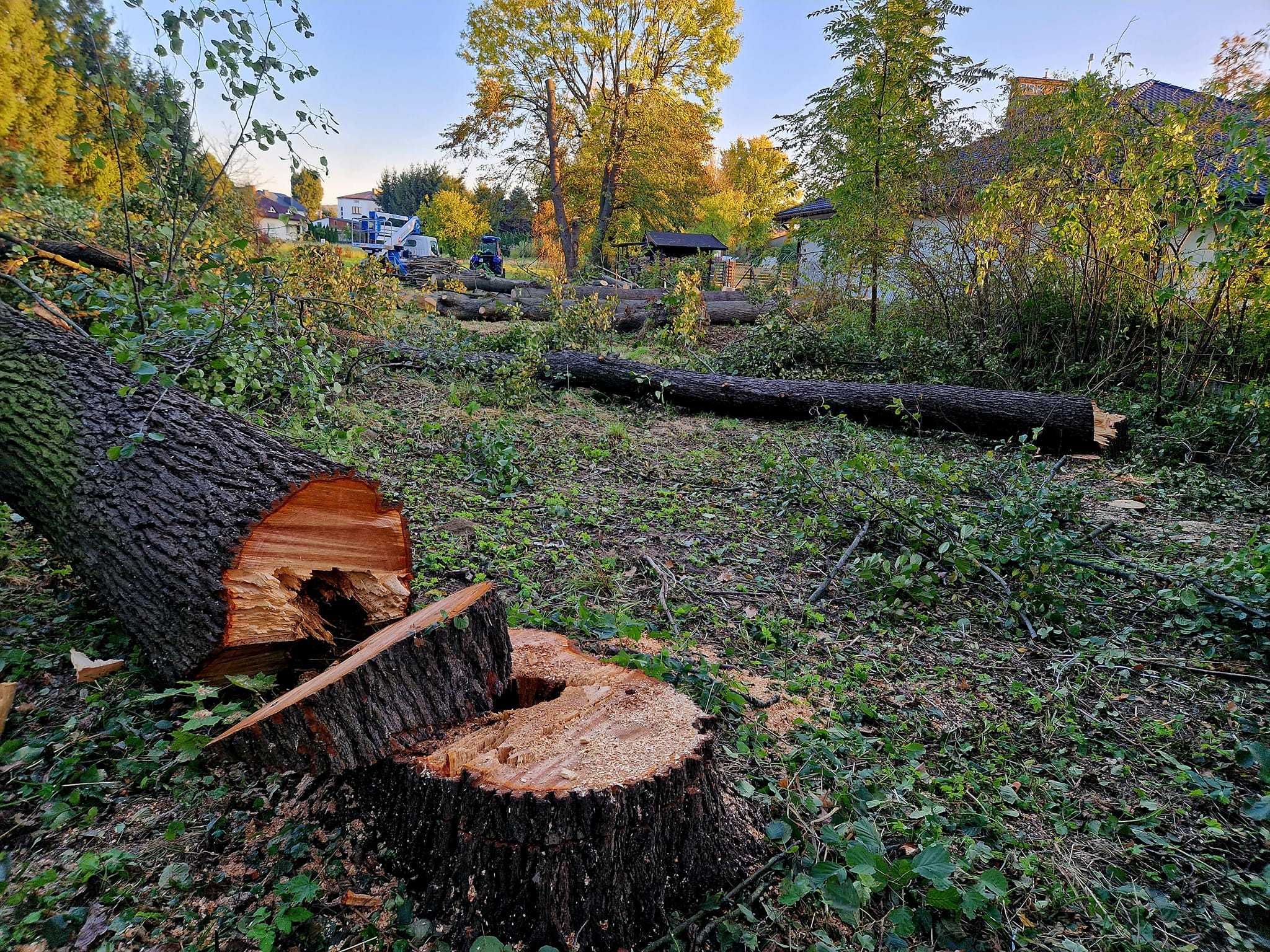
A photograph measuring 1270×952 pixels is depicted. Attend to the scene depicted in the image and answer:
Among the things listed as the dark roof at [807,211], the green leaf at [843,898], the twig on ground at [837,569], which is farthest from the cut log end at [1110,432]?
the dark roof at [807,211]

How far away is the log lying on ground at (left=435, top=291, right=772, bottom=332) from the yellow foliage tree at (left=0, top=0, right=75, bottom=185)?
6.14 meters

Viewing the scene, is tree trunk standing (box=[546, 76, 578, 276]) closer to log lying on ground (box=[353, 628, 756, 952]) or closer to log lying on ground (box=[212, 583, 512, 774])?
log lying on ground (box=[212, 583, 512, 774])

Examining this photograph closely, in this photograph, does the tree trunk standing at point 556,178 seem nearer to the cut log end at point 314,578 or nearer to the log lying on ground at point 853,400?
the log lying on ground at point 853,400

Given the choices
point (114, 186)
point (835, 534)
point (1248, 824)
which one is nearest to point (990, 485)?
point (835, 534)

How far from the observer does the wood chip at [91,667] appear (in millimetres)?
2143

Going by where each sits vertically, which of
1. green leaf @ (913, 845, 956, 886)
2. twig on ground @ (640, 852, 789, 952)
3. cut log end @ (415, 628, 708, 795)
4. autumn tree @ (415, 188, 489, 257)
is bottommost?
twig on ground @ (640, 852, 789, 952)

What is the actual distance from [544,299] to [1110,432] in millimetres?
8756

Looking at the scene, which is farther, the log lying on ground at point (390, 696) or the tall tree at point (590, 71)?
the tall tree at point (590, 71)

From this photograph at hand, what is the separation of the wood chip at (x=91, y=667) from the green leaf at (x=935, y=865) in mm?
2468

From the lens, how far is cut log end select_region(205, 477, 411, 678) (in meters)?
1.91

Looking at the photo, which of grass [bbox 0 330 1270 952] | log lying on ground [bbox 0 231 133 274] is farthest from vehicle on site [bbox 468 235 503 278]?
grass [bbox 0 330 1270 952]

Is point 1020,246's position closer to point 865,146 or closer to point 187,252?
point 865,146

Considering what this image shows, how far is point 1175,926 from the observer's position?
1.57 m

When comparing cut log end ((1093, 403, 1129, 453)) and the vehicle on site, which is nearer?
cut log end ((1093, 403, 1129, 453))
